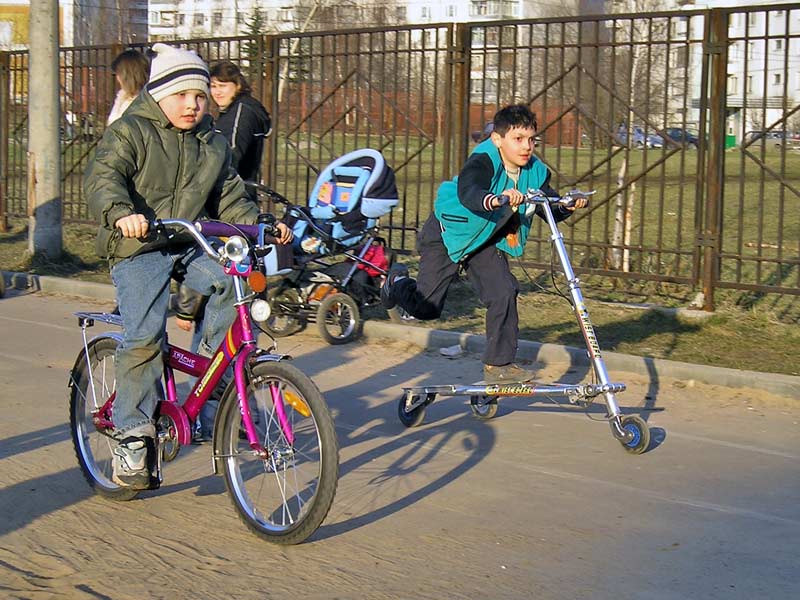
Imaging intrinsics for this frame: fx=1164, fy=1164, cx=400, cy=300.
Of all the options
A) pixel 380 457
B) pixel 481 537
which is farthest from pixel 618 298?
pixel 481 537

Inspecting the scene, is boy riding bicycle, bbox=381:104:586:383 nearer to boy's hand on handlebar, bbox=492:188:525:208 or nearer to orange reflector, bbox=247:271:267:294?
boy's hand on handlebar, bbox=492:188:525:208

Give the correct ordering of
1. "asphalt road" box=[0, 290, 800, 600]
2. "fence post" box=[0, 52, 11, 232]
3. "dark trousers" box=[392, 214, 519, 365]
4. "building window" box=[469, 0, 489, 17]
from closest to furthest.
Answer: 1. "asphalt road" box=[0, 290, 800, 600]
2. "dark trousers" box=[392, 214, 519, 365]
3. "fence post" box=[0, 52, 11, 232]
4. "building window" box=[469, 0, 489, 17]

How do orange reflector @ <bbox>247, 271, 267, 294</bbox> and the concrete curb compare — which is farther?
the concrete curb

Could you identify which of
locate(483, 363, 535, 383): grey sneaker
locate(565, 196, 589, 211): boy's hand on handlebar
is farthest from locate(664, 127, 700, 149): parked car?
locate(483, 363, 535, 383): grey sneaker

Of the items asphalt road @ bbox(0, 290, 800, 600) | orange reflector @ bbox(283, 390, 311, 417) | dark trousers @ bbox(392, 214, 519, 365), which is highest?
dark trousers @ bbox(392, 214, 519, 365)

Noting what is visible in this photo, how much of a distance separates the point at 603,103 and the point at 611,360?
356 centimetres

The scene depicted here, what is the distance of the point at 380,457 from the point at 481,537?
4.27ft

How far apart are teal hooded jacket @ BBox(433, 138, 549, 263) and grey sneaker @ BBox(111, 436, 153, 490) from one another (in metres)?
2.19

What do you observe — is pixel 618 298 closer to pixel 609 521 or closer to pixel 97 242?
pixel 609 521

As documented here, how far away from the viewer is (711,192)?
377 inches

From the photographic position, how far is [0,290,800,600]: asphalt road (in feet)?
14.4

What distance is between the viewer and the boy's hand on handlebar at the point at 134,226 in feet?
14.9

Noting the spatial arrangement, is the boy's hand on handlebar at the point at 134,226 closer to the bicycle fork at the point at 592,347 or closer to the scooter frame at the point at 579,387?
the scooter frame at the point at 579,387

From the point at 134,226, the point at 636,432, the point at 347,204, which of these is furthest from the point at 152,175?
the point at 347,204
